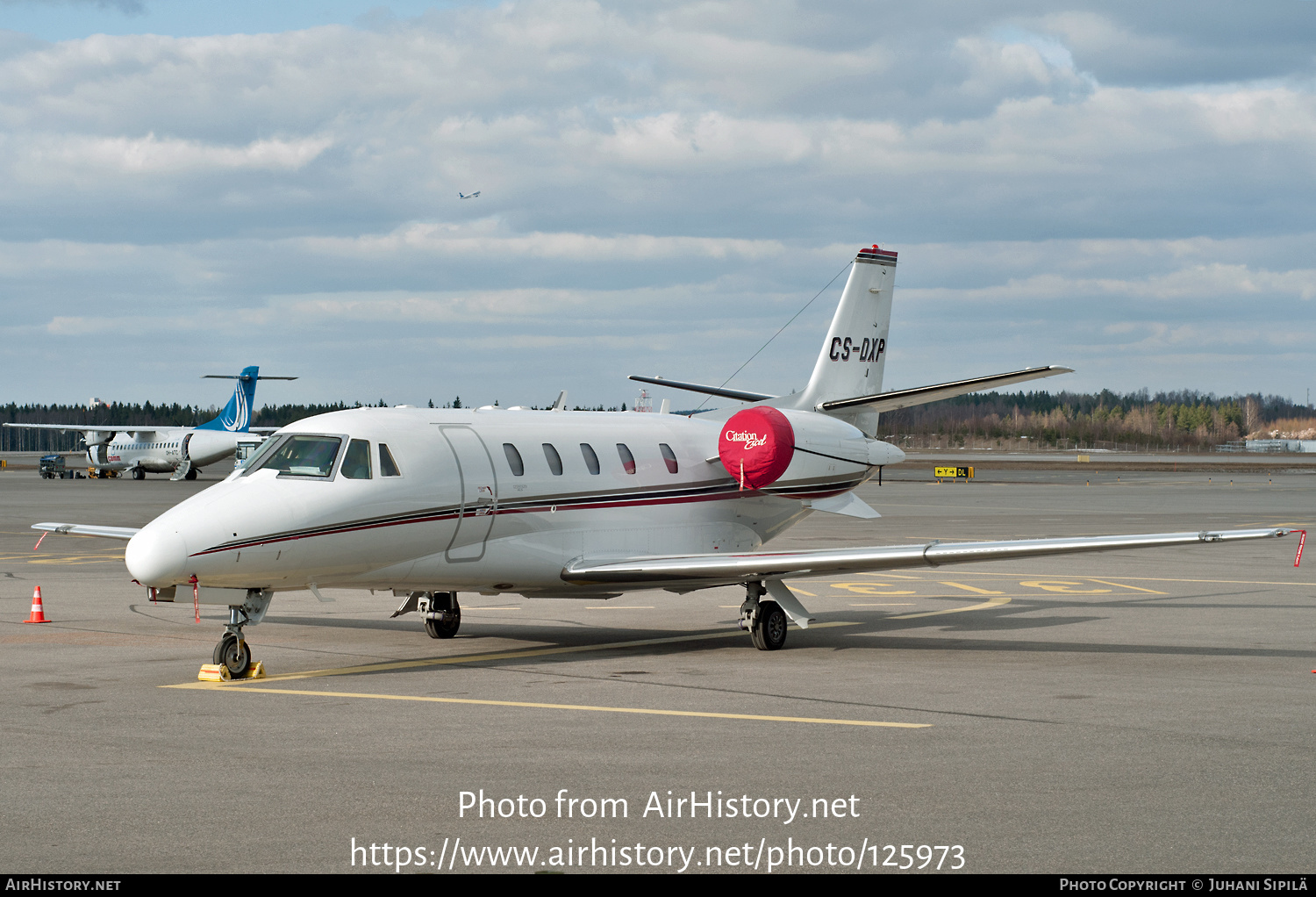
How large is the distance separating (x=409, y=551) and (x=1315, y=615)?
14.7 m

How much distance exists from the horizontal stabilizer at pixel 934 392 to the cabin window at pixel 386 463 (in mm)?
8066

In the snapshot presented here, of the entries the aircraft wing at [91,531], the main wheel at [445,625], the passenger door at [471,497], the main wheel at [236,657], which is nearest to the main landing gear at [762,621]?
the passenger door at [471,497]

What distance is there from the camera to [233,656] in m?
14.4

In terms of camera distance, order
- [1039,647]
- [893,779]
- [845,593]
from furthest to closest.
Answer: [845,593] < [1039,647] < [893,779]

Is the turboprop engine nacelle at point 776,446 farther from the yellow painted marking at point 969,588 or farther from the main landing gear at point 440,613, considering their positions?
the yellow painted marking at point 969,588

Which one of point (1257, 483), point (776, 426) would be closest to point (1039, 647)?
point (776, 426)

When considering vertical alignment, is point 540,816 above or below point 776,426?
below

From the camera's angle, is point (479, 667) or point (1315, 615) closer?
point (479, 667)

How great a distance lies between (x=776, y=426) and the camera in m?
19.6

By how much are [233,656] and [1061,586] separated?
1781 centimetres

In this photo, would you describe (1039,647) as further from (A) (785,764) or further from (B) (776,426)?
(A) (785,764)

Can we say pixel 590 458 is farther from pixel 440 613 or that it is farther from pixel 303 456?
pixel 303 456

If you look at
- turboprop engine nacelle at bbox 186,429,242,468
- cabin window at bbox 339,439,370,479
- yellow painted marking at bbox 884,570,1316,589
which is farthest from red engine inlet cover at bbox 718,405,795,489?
turboprop engine nacelle at bbox 186,429,242,468
